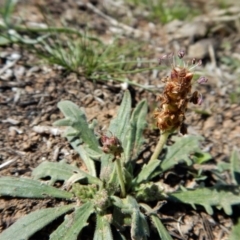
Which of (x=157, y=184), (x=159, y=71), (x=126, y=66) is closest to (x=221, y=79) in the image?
(x=159, y=71)

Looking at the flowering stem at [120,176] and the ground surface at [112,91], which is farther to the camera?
the ground surface at [112,91]

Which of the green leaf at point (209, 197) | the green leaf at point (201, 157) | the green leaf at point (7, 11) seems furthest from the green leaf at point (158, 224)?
the green leaf at point (7, 11)

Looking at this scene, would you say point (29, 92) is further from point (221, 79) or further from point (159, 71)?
point (221, 79)

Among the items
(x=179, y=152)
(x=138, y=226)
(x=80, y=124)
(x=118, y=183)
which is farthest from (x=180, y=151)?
(x=138, y=226)

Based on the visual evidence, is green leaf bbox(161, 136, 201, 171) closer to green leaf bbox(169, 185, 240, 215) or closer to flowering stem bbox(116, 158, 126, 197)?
green leaf bbox(169, 185, 240, 215)

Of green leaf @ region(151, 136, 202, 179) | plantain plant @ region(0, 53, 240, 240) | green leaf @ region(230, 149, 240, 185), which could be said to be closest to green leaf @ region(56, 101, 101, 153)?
plantain plant @ region(0, 53, 240, 240)

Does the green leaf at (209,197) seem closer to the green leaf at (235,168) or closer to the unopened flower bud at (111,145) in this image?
the green leaf at (235,168)
